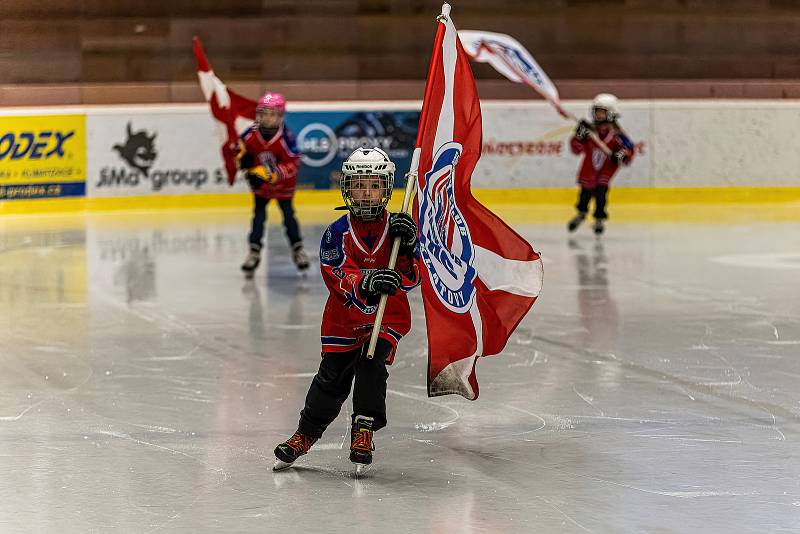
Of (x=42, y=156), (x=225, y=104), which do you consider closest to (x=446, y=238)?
(x=225, y=104)

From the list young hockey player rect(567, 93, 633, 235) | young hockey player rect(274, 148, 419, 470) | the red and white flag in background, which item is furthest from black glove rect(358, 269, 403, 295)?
young hockey player rect(567, 93, 633, 235)

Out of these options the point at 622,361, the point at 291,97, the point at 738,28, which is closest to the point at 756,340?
the point at 622,361

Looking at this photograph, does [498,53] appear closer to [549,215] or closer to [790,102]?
[549,215]

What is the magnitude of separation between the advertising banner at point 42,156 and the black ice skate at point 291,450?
11378mm

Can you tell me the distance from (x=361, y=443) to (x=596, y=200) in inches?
400

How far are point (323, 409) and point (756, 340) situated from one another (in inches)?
157

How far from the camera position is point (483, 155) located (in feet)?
58.6

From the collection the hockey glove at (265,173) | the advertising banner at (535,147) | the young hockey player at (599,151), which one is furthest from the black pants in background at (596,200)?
the hockey glove at (265,173)

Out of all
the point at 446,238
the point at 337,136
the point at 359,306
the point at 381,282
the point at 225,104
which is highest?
the point at 225,104

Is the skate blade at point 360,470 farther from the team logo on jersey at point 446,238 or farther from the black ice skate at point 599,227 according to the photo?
the black ice skate at point 599,227

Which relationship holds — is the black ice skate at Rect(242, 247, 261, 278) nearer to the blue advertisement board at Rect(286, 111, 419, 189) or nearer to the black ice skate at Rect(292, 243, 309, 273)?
the black ice skate at Rect(292, 243, 309, 273)

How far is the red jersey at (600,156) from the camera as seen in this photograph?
51.4ft

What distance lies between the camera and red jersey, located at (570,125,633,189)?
15.7m

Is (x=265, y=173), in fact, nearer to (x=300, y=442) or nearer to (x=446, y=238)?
(x=446, y=238)
